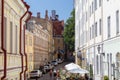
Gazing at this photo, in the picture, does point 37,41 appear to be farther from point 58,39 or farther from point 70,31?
point 58,39

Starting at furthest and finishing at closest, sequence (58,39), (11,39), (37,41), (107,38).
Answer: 1. (58,39)
2. (37,41)
3. (107,38)
4. (11,39)

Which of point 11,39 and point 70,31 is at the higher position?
point 70,31

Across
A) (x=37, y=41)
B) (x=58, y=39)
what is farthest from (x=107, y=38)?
(x=58, y=39)

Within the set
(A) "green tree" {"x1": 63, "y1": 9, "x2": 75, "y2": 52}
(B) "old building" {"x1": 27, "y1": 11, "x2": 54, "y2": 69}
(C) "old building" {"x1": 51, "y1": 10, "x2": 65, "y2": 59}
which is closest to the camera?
(B) "old building" {"x1": 27, "y1": 11, "x2": 54, "y2": 69}

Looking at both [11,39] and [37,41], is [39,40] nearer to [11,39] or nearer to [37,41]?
[37,41]

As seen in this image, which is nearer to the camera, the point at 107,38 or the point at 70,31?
the point at 107,38

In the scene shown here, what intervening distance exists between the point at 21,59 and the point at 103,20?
12374 millimetres

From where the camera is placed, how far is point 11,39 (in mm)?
18359

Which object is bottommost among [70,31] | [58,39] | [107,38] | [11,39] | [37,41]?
[11,39]

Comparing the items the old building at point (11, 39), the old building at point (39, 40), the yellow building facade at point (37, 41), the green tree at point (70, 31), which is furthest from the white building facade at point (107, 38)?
the green tree at point (70, 31)

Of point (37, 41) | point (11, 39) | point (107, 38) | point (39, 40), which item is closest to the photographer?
point (11, 39)

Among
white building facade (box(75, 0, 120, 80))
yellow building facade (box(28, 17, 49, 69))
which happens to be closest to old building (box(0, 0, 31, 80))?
white building facade (box(75, 0, 120, 80))

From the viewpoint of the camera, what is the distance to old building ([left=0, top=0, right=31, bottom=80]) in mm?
15276

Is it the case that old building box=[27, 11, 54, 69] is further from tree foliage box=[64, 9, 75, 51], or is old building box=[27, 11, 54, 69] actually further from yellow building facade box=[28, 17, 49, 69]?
tree foliage box=[64, 9, 75, 51]
